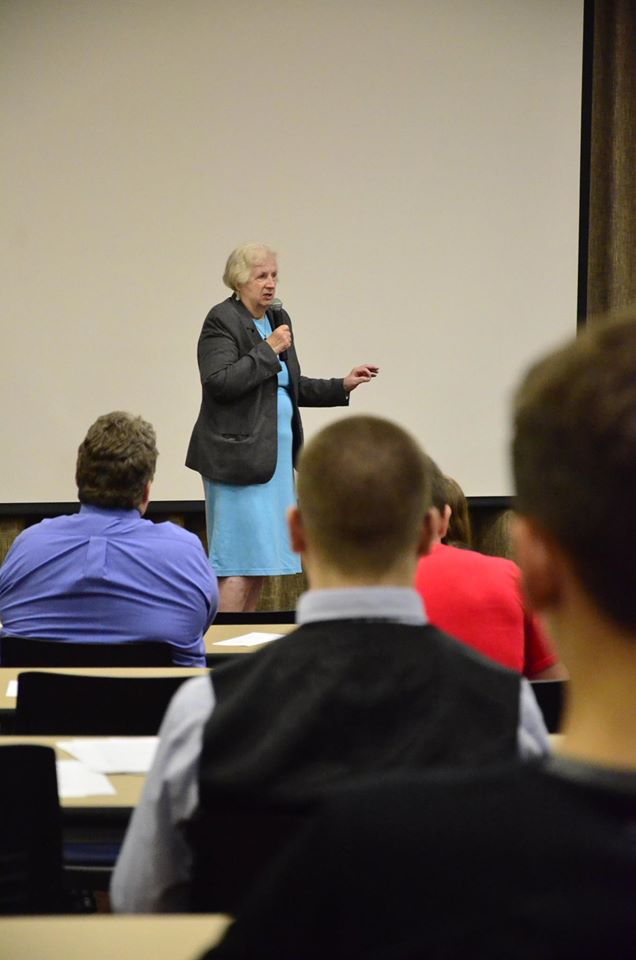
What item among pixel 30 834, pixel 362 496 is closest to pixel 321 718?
pixel 362 496

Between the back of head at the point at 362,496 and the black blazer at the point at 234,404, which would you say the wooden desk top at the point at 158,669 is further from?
the black blazer at the point at 234,404

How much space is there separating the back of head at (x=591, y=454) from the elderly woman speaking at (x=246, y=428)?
169 inches

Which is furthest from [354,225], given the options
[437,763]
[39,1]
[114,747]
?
[437,763]

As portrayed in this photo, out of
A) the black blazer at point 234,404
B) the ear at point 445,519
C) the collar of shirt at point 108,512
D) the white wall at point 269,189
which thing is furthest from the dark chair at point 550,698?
the white wall at point 269,189

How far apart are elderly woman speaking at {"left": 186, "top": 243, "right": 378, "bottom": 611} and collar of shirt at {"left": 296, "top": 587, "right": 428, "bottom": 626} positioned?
3574mm

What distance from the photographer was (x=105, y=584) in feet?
9.25

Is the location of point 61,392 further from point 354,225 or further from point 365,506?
point 365,506

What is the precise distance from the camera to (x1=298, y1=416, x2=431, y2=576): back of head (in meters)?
1.43

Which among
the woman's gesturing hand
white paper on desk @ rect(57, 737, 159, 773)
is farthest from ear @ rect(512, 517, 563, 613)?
the woman's gesturing hand

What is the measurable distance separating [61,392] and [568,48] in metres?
2.95

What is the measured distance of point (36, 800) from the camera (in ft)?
5.18

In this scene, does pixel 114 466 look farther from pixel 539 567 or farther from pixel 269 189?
pixel 269 189

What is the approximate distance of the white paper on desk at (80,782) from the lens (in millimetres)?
1729

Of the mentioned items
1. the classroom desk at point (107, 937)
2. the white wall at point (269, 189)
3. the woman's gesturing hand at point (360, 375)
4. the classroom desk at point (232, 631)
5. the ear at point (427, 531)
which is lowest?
the classroom desk at point (232, 631)
